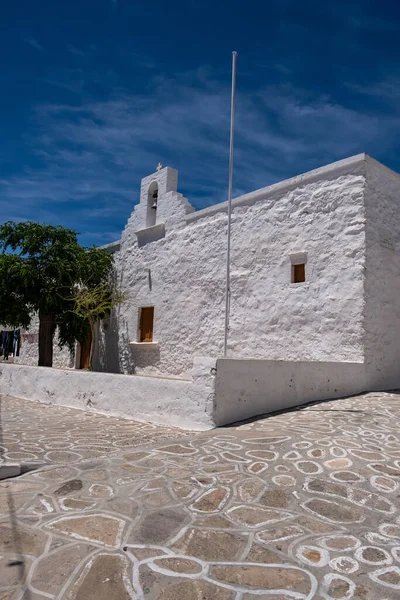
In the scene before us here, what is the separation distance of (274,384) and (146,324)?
23.3 feet

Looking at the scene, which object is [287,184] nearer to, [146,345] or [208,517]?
[146,345]

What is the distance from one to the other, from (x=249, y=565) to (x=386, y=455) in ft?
8.04

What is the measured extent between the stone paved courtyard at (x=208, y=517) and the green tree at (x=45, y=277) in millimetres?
8187

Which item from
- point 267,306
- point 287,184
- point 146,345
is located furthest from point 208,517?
point 146,345

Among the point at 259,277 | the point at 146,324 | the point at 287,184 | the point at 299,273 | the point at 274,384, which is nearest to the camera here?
the point at 274,384

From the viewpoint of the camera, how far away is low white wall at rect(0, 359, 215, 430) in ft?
20.2

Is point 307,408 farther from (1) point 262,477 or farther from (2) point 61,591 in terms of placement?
(2) point 61,591

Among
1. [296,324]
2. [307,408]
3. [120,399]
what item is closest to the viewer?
[307,408]

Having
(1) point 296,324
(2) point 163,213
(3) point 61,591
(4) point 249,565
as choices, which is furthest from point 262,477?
(2) point 163,213

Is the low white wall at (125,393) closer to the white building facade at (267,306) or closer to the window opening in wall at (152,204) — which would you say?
the white building facade at (267,306)

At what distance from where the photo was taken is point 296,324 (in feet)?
31.0

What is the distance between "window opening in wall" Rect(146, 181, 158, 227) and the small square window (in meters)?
5.53

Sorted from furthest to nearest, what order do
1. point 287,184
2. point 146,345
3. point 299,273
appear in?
point 146,345 < point 287,184 < point 299,273

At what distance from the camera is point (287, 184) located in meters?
10.1
